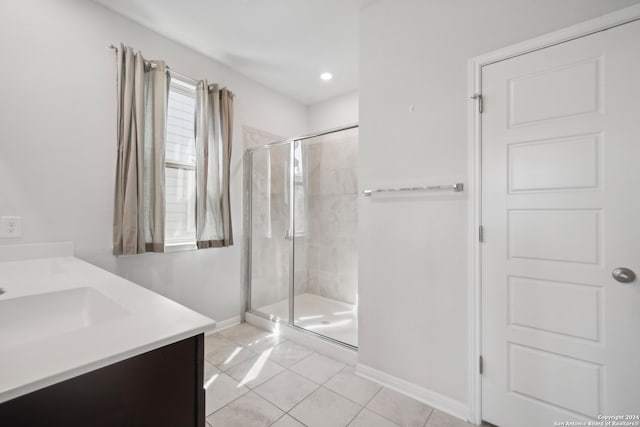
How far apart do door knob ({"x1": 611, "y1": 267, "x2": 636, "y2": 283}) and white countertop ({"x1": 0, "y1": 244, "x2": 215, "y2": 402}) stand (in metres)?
1.63

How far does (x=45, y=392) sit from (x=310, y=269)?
284cm

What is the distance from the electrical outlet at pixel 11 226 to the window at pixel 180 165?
2.89 ft

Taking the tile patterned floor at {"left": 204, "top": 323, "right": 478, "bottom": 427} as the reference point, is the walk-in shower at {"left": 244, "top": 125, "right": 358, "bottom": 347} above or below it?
above

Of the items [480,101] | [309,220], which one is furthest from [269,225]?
[480,101]

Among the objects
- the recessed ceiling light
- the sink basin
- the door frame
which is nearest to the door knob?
the door frame

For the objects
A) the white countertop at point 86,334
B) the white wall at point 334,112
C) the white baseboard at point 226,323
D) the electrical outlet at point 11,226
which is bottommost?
the white baseboard at point 226,323

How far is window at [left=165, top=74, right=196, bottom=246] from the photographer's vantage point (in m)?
2.41

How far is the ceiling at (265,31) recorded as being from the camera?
6.55 ft

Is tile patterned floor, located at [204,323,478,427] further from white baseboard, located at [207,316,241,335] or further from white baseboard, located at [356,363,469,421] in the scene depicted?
white baseboard, located at [207,316,241,335]

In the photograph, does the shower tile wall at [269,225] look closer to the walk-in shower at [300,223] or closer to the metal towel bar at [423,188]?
the walk-in shower at [300,223]

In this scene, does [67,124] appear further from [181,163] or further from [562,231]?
[562,231]

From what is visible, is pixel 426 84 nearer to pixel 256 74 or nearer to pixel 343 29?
pixel 343 29

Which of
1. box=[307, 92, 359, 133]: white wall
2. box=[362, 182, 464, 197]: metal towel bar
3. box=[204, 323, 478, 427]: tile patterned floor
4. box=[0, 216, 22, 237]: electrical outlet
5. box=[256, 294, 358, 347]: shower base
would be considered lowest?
box=[204, 323, 478, 427]: tile patterned floor

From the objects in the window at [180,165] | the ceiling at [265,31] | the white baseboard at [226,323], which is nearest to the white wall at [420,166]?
the ceiling at [265,31]
